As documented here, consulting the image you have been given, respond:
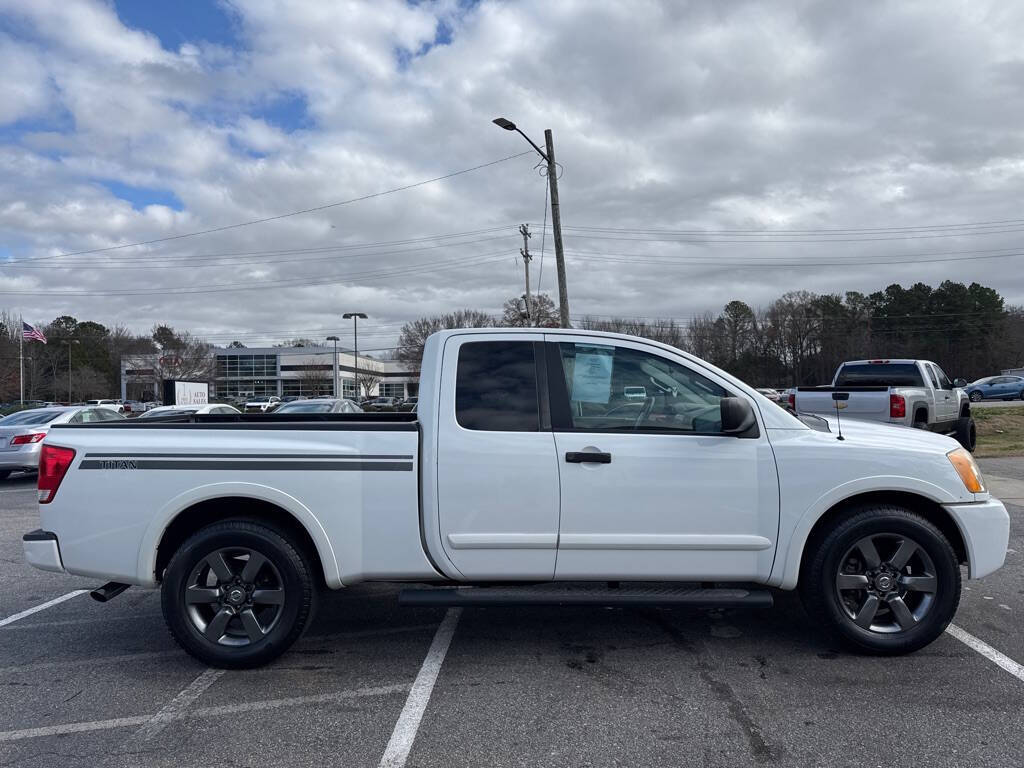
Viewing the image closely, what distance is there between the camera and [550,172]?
21.6 m

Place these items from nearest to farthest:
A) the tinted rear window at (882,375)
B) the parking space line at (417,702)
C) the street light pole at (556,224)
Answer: the parking space line at (417,702), the tinted rear window at (882,375), the street light pole at (556,224)

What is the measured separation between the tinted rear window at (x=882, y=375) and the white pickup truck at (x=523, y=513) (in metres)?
10.2

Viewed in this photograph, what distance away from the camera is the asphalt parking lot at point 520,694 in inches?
131

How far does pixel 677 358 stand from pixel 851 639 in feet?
6.16

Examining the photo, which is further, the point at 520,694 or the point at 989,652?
the point at 989,652

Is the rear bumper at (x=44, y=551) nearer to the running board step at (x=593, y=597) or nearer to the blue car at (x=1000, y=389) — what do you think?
the running board step at (x=593, y=597)

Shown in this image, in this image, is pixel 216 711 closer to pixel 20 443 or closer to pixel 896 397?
pixel 896 397

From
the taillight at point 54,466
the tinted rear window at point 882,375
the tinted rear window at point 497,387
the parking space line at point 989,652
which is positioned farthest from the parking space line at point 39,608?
the tinted rear window at point 882,375

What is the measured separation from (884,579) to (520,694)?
218 cm

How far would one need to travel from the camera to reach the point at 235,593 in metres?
4.28

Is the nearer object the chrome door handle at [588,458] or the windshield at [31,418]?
the chrome door handle at [588,458]

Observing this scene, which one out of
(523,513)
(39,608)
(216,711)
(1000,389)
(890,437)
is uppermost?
(890,437)

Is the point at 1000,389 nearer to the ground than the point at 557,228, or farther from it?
nearer to the ground

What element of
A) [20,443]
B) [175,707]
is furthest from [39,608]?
[20,443]
